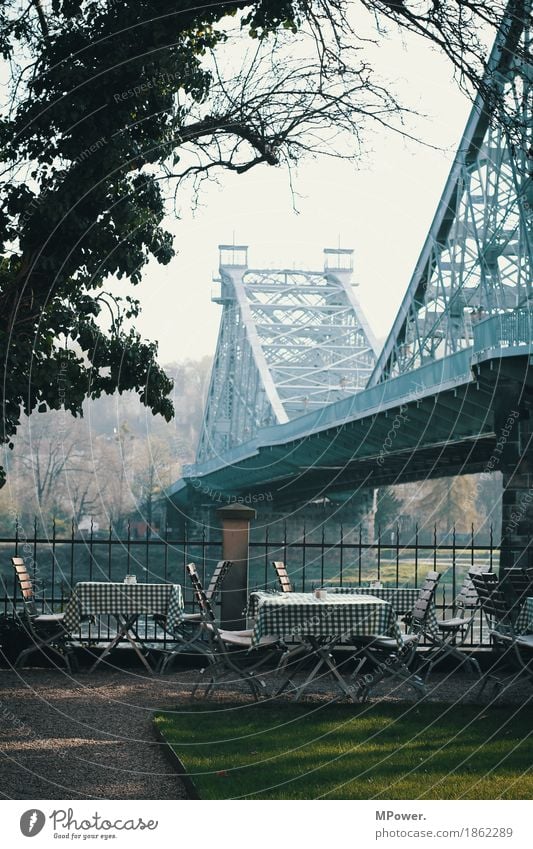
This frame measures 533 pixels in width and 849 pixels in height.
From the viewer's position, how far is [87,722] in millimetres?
7961

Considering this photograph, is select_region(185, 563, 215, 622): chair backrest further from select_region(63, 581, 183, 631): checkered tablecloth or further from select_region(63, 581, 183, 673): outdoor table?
select_region(63, 581, 183, 673): outdoor table

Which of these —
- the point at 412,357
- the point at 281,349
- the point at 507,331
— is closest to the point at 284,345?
the point at 281,349

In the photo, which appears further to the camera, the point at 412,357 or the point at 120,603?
the point at 412,357

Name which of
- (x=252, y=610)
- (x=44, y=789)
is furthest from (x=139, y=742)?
(x=252, y=610)

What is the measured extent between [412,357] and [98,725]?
27.1m

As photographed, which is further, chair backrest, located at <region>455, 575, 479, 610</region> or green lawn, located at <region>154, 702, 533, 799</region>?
chair backrest, located at <region>455, 575, 479, 610</region>

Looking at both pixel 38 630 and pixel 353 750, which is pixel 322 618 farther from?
pixel 38 630

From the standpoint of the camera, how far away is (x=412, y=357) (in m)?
34.2

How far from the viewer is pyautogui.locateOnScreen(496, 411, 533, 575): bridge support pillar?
19375mm

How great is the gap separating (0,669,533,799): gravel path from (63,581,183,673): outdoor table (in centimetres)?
41

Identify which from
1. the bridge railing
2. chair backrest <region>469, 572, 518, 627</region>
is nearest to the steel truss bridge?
the bridge railing
